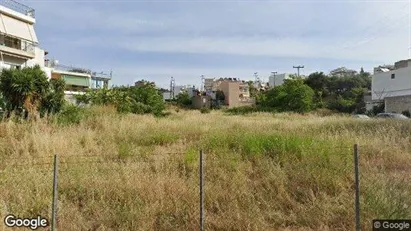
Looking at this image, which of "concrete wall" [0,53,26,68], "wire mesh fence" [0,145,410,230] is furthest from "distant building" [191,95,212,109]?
"wire mesh fence" [0,145,410,230]

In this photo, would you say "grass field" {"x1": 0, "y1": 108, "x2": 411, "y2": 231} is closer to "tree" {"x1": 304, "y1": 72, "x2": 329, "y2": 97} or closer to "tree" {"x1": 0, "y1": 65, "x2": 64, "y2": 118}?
"tree" {"x1": 0, "y1": 65, "x2": 64, "y2": 118}

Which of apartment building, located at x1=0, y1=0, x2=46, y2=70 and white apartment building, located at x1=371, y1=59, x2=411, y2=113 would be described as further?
white apartment building, located at x1=371, y1=59, x2=411, y2=113

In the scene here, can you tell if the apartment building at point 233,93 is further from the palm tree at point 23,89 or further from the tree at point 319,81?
the palm tree at point 23,89

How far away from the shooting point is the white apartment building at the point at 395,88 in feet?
141

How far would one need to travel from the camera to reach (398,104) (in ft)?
142

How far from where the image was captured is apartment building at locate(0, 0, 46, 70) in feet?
96.9

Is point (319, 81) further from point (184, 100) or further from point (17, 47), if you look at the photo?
point (17, 47)

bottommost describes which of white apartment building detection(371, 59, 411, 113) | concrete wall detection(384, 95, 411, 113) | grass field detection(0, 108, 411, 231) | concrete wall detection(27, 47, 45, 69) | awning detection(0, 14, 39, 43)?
grass field detection(0, 108, 411, 231)

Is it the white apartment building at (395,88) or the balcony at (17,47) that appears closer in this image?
the balcony at (17,47)

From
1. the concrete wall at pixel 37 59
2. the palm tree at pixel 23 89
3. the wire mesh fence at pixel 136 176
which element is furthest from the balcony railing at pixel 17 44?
the wire mesh fence at pixel 136 176

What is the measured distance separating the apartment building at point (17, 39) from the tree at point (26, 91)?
1310 cm

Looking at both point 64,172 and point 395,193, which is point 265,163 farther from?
point 64,172

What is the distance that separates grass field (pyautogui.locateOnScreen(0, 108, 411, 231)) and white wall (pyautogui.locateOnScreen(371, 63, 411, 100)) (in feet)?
134

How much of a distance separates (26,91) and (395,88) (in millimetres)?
47289
